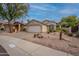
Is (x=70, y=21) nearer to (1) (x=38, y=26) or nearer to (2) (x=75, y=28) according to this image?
(2) (x=75, y=28)

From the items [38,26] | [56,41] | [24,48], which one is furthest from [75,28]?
[24,48]

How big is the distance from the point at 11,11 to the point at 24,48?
0.41 meters

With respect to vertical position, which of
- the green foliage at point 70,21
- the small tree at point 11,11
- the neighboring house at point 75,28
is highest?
the small tree at point 11,11

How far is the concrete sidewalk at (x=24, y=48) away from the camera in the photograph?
207 centimetres

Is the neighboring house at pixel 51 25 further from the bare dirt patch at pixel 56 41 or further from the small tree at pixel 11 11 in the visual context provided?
the small tree at pixel 11 11

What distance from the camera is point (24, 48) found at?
82.5 inches

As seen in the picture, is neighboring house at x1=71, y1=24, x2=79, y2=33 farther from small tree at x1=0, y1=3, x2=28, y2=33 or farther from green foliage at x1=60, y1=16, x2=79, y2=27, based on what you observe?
small tree at x1=0, y1=3, x2=28, y2=33

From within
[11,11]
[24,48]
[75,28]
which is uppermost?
[11,11]

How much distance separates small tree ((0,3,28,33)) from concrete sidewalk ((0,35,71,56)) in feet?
0.56

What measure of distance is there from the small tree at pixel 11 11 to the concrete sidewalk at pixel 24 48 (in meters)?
0.17

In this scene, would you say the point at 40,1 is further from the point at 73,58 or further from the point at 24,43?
the point at 73,58

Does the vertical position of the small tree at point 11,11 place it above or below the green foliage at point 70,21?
above

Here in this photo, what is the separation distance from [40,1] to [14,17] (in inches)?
12.5

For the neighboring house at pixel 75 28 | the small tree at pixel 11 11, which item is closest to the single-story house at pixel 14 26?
the small tree at pixel 11 11
